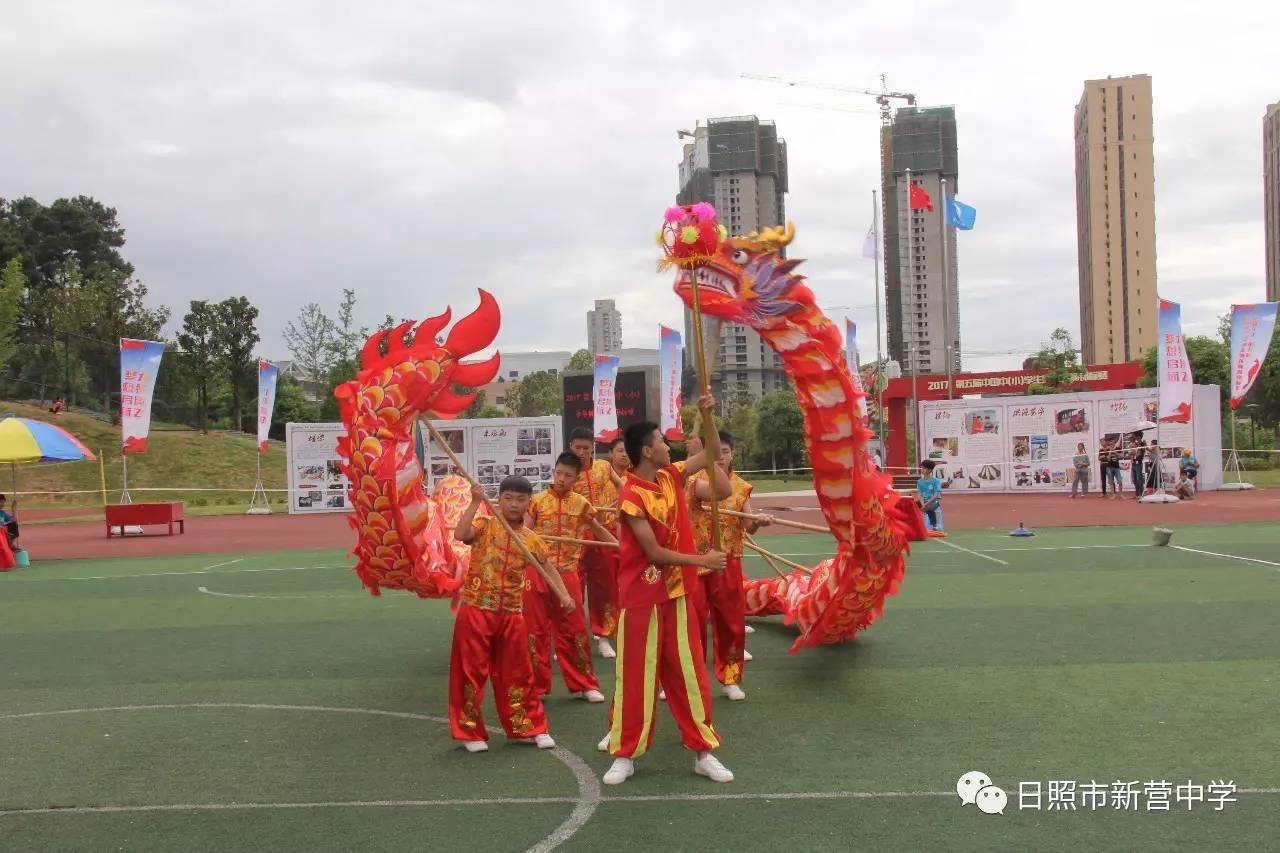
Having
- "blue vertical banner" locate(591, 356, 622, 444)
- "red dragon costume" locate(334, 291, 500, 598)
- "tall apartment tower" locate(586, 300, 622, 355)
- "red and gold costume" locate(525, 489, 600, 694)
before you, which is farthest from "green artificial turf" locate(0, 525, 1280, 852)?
"tall apartment tower" locate(586, 300, 622, 355)

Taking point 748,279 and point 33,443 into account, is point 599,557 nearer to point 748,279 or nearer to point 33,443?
point 748,279

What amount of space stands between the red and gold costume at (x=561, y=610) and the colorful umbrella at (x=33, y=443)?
10001mm

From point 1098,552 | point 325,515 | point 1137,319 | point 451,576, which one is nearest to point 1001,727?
point 451,576

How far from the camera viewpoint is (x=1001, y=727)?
17.2ft

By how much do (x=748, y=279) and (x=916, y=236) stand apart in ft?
117

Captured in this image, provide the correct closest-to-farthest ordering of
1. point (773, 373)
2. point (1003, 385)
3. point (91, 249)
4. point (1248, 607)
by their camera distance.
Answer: point (1248, 607) → point (1003, 385) → point (91, 249) → point (773, 373)

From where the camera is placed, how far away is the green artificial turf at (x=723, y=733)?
13.0 ft

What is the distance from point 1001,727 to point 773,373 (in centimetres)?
5887

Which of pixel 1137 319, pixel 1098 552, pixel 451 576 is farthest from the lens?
pixel 1137 319

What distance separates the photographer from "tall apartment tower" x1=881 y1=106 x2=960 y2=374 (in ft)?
127

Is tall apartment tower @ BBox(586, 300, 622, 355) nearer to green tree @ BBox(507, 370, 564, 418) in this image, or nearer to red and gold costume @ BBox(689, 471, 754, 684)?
green tree @ BBox(507, 370, 564, 418)

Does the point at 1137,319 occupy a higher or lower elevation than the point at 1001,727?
higher

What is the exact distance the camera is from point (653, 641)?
462 cm

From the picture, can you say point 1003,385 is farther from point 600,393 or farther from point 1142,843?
point 1142,843
